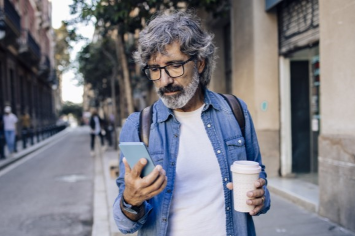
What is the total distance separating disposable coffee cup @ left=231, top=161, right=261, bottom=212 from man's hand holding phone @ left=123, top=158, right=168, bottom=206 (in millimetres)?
357

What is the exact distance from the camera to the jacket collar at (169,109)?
6.02 feet

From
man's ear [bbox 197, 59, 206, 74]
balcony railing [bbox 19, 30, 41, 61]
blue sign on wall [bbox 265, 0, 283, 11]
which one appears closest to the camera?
man's ear [bbox 197, 59, 206, 74]

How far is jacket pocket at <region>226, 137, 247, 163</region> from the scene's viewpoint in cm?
179

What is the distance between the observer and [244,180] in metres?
1.57

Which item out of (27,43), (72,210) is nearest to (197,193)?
(72,210)

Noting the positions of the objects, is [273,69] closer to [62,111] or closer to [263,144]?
[263,144]

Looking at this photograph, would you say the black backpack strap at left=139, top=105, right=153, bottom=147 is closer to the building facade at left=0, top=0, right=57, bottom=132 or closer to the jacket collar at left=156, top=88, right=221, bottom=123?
the jacket collar at left=156, top=88, right=221, bottom=123

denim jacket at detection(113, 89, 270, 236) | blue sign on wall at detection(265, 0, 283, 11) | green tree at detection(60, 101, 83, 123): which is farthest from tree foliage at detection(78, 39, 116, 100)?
green tree at detection(60, 101, 83, 123)

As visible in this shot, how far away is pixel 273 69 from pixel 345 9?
2.87 m

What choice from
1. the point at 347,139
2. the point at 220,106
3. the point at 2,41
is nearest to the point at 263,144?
the point at 347,139

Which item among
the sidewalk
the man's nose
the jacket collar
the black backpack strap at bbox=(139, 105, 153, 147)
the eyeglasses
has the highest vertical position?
the eyeglasses

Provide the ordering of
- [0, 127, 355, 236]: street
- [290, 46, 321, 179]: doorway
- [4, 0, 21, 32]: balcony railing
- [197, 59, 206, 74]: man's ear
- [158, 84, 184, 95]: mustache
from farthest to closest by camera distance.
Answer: [4, 0, 21, 32]: balcony railing < [290, 46, 321, 179]: doorway < [0, 127, 355, 236]: street < [197, 59, 206, 74]: man's ear < [158, 84, 184, 95]: mustache

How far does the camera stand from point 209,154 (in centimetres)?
177

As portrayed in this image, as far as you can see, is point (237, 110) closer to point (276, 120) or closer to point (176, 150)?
point (176, 150)
